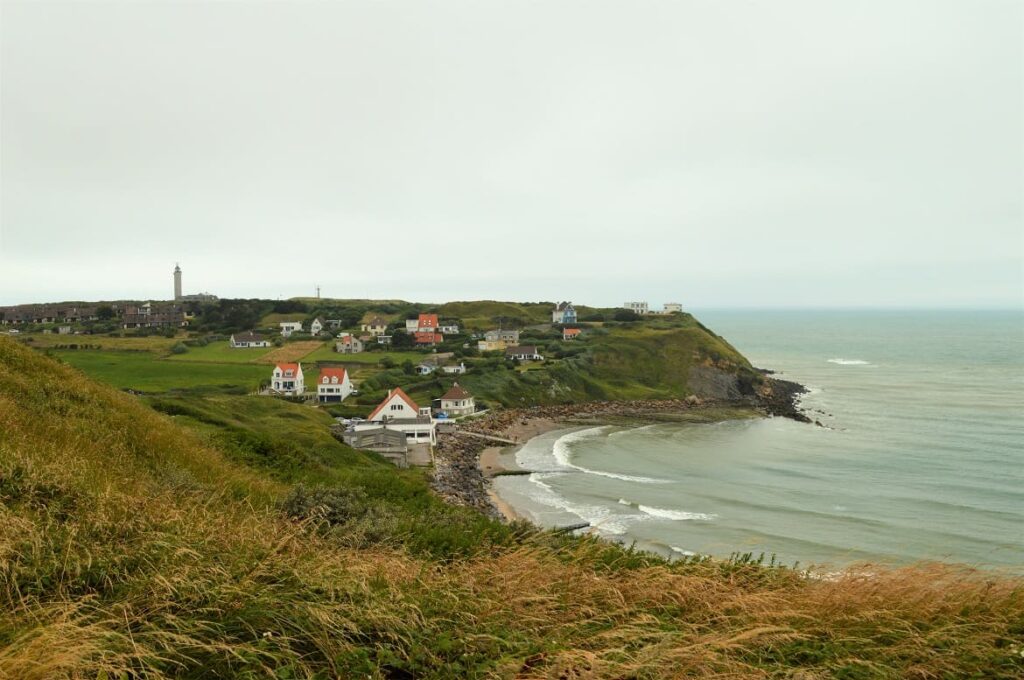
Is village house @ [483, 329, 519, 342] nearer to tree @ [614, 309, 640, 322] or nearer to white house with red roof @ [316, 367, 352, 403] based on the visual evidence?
tree @ [614, 309, 640, 322]

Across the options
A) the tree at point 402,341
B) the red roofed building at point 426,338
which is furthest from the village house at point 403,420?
the red roofed building at point 426,338

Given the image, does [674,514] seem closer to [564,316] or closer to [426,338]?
[426,338]

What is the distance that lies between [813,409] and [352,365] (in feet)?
195

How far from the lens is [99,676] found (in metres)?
3.81

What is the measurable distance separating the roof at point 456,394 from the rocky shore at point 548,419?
3.43m

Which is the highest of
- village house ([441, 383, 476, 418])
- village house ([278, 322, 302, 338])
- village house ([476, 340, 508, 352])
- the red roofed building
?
village house ([278, 322, 302, 338])

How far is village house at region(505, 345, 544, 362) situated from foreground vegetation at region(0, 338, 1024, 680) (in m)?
A: 82.4

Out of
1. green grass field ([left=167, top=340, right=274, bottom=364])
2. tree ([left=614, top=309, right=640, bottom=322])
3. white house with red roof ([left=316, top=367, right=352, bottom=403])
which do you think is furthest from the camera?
tree ([left=614, top=309, right=640, bottom=322])

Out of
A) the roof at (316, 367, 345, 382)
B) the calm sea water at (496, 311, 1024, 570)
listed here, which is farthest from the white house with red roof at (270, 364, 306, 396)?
the calm sea water at (496, 311, 1024, 570)

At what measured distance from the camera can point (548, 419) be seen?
69.9m

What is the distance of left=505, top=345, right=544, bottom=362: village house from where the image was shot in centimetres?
9179

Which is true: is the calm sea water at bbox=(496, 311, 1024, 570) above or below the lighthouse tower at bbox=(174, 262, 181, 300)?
below

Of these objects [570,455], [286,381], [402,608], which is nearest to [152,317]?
[286,381]

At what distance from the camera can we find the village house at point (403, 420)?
5438cm
